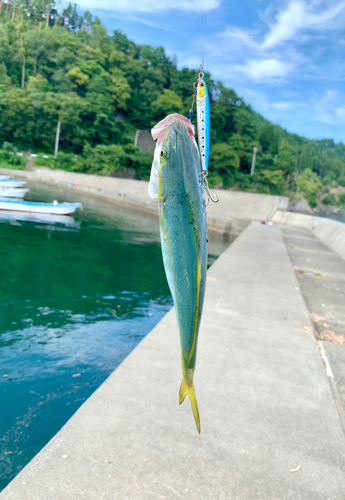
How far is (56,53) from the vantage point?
203ft

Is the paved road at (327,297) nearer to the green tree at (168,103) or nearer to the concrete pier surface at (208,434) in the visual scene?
the concrete pier surface at (208,434)

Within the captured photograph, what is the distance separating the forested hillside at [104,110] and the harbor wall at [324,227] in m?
18.1

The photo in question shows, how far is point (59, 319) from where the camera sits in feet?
21.7

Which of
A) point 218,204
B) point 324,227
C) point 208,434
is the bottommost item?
point 208,434

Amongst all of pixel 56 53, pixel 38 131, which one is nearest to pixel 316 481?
pixel 38 131

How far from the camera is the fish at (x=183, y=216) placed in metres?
0.72

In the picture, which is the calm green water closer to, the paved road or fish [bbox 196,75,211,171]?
the paved road

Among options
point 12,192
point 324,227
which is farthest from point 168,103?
point 324,227

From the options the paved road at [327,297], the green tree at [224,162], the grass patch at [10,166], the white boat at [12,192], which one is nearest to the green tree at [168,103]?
the green tree at [224,162]

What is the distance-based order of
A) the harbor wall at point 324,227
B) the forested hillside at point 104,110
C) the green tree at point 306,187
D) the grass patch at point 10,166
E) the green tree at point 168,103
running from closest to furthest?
the harbor wall at point 324,227 → the green tree at point 168,103 → the grass patch at point 10,166 → the forested hillside at point 104,110 → the green tree at point 306,187

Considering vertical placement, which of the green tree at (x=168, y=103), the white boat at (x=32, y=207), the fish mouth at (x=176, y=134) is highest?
the green tree at (x=168, y=103)

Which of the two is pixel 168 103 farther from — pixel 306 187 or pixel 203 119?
pixel 203 119

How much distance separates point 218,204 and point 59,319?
23.4 meters

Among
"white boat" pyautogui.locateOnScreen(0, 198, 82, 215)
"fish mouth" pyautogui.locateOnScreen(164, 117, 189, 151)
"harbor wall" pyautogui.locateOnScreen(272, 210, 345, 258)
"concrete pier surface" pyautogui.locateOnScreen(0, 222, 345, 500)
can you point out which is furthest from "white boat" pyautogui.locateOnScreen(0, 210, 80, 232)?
"fish mouth" pyautogui.locateOnScreen(164, 117, 189, 151)
